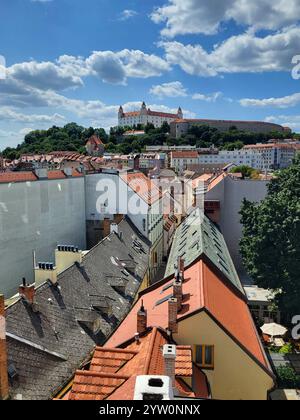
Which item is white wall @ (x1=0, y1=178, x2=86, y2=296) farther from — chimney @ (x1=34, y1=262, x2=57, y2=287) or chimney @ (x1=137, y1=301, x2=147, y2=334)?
chimney @ (x1=137, y1=301, x2=147, y2=334)

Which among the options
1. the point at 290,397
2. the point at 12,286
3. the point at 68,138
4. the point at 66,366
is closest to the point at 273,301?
the point at 290,397

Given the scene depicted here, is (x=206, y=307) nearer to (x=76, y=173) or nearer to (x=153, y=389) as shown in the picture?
(x=153, y=389)

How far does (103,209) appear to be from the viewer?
1503 inches

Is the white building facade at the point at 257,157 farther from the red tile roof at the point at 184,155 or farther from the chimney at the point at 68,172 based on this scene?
the chimney at the point at 68,172

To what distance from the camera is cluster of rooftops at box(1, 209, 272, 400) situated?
Result: 1120 centimetres

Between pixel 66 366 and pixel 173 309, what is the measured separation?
15.6ft

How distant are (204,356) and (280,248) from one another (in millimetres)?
13229

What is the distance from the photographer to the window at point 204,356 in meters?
13.8

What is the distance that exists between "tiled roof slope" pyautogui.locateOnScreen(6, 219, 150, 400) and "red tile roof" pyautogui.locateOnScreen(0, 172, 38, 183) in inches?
367

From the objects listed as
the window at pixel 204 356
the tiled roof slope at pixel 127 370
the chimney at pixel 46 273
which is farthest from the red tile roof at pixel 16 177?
the window at pixel 204 356

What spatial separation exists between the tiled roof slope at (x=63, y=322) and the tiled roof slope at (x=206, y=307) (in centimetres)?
156

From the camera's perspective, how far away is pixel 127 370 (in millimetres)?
11102

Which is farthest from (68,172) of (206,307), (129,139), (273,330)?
(129,139)

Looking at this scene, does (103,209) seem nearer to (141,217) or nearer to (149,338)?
(141,217)
